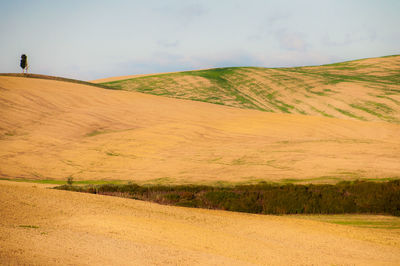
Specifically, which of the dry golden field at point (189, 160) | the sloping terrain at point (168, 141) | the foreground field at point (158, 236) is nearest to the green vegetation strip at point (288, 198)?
the dry golden field at point (189, 160)

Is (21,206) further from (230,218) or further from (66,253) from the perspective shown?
(230,218)

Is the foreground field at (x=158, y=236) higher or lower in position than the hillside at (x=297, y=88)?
lower

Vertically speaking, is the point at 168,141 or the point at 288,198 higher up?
the point at 168,141

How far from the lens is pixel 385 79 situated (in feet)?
149

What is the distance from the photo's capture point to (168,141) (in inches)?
917

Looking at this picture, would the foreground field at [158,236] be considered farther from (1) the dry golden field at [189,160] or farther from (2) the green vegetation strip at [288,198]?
(2) the green vegetation strip at [288,198]

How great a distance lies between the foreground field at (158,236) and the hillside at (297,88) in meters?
25.7

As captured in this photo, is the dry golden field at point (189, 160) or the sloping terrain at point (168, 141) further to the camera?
the sloping terrain at point (168, 141)

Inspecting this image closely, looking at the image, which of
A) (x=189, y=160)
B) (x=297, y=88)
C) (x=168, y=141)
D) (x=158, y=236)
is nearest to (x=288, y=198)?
(x=158, y=236)

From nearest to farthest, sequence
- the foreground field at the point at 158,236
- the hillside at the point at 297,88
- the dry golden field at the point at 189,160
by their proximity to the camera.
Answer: the foreground field at the point at 158,236
the dry golden field at the point at 189,160
the hillside at the point at 297,88

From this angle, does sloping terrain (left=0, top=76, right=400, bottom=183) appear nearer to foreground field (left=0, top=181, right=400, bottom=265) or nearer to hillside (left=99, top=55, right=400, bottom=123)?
hillside (left=99, top=55, right=400, bottom=123)

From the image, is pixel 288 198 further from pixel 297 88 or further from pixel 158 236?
pixel 297 88

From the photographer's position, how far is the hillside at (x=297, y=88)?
119 ft

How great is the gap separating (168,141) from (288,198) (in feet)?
37.6
